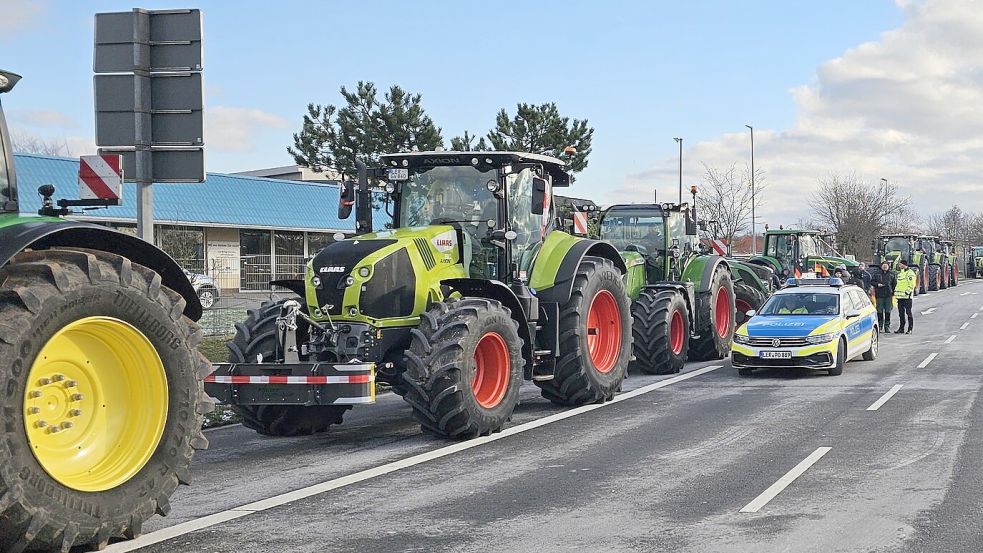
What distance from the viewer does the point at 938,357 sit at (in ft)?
65.8

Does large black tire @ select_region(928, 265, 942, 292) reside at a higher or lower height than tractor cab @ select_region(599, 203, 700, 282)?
lower

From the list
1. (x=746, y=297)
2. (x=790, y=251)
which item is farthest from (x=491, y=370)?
(x=790, y=251)

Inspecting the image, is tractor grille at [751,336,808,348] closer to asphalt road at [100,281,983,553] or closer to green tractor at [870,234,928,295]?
asphalt road at [100,281,983,553]

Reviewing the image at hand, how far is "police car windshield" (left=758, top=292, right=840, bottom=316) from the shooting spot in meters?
18.6

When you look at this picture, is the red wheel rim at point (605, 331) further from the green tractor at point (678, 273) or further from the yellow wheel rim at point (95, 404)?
the yellow wheel rim at point (95, 404)

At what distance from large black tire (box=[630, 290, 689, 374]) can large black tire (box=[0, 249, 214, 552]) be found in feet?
36.0

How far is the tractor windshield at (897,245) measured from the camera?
50.6 meters

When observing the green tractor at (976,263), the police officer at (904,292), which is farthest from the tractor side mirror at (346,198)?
the green tractor at (976,263)

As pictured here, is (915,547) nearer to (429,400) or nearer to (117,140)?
(429,400)

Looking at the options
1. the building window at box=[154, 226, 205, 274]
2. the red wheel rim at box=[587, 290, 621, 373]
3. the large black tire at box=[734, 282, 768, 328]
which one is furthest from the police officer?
the building window at box=[154, 226, 205, 274]

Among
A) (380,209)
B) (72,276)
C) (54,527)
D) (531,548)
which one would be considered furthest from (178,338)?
(380,209)

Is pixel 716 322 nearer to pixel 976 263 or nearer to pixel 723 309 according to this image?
pixel 723 309

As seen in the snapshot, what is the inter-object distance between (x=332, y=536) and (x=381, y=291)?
14.0 feet

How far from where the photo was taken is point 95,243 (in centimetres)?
659
